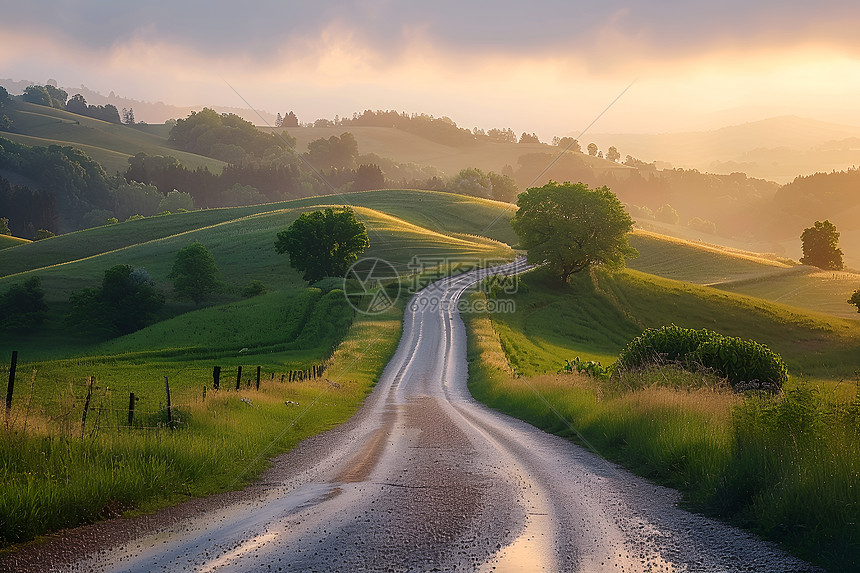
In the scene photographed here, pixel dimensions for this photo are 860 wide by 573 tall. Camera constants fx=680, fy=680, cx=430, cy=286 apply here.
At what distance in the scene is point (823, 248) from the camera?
11800 cm

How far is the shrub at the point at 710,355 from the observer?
28.0m

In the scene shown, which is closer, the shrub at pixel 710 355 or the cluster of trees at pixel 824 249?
the shrub at pixel 710 355

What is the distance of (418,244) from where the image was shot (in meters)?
115

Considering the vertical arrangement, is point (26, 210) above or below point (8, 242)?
above

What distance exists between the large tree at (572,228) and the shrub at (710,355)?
5055 cm

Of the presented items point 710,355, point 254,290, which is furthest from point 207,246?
point 710,355

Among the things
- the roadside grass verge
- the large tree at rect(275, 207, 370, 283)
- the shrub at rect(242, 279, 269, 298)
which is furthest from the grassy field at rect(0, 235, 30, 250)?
the roadside grass verge

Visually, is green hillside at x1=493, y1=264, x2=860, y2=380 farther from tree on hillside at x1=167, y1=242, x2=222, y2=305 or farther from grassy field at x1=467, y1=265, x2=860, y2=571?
tree on hillside at x1=167, y1=242, x2=222, y2=305

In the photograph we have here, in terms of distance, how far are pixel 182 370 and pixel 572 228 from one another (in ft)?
167

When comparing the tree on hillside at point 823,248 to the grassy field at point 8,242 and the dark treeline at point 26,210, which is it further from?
the dark treeline at point 26,210

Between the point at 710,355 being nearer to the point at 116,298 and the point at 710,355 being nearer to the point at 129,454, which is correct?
the point at 129,454

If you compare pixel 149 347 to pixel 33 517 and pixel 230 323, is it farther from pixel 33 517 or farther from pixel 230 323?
pixel 33 517

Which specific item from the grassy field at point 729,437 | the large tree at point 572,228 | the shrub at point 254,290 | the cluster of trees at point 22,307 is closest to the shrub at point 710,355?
the grassy field at point 729,437

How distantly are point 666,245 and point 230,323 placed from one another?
95.0 metres
